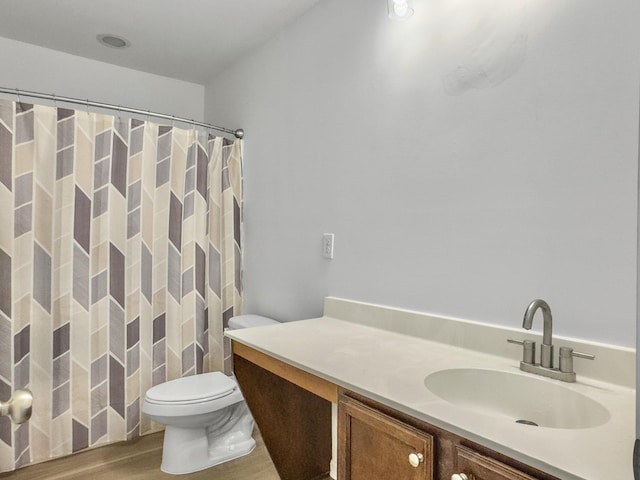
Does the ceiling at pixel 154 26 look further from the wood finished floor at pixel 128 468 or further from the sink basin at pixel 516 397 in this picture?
the wood finished floor at pixel 128 468

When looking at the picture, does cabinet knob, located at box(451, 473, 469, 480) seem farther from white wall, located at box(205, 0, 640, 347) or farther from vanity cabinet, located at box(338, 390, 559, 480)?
white wall, located at box(205, 0, 640, 347)

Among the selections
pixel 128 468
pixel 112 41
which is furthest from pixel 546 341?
pixel 112 41

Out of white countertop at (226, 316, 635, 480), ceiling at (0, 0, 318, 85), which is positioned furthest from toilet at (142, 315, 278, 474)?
ceiling at (0, 0, 318, 85)

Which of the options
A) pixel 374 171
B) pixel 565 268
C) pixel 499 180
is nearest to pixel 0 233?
pixel 374 171

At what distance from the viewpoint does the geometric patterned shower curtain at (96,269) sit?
200 centimetres

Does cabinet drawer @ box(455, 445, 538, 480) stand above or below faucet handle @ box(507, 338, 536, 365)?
below

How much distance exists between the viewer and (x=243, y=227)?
2773 millimetres

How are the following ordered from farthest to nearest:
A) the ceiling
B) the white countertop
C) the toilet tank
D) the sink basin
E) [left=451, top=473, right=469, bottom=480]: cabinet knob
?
the toilet tank < the ceiling < the sink basin < [left=451, top=473, right=469, bottom=480]: cabinet knob < the white countertop

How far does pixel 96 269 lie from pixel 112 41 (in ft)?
4.69

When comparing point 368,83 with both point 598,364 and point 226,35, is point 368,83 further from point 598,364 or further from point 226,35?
point 598,364

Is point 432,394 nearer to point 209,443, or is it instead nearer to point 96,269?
point 209,443

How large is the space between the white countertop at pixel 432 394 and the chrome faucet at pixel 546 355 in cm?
4

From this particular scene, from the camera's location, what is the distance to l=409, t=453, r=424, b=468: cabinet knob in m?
0.92

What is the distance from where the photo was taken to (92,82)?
2771 mm
